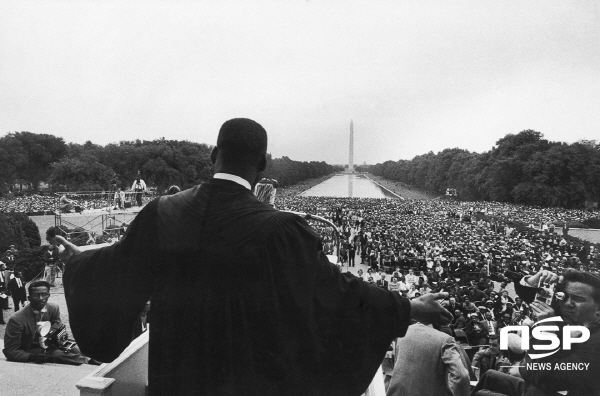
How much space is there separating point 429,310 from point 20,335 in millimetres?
4971

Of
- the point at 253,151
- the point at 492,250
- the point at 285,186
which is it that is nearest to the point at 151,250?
the point at 253,151

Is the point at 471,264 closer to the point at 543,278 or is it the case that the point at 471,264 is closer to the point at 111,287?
the point at 543,278

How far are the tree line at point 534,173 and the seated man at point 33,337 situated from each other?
54548 mm

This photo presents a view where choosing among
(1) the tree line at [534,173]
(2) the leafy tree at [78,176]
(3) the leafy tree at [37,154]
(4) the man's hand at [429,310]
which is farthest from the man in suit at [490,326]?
(3) the leafy tree at [37,154]

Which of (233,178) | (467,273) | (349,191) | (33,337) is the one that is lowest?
(467,273)

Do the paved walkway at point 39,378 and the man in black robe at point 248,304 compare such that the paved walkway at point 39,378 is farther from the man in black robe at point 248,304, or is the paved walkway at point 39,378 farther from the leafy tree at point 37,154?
the leafy tree at point 37,154

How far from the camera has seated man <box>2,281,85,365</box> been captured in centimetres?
500

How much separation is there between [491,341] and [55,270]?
43.7 ft

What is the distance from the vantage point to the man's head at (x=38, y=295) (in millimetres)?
5074

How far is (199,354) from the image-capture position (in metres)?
1.69

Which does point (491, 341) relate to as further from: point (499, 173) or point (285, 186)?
point (285, 186)

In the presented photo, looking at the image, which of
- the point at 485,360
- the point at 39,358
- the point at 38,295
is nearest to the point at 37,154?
the point at 38,295

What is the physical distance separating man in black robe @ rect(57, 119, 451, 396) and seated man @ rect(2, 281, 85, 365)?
406 centimetres

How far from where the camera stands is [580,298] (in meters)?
2.88
